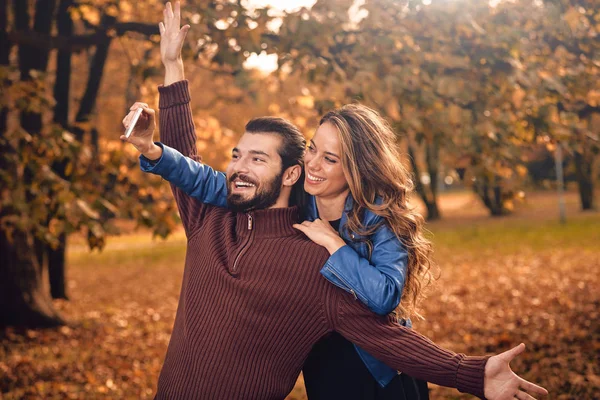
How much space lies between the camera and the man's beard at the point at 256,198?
9.17 ft

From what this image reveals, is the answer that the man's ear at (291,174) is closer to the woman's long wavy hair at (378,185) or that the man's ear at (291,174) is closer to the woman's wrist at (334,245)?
the woman's long wavy hair at (378,185)

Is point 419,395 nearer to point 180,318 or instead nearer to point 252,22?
point 180,318

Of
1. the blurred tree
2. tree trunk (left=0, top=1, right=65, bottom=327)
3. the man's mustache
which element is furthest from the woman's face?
tree trunk (left=0, top=1, right=65, bottom=327)

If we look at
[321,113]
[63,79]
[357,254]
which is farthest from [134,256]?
[357,254]

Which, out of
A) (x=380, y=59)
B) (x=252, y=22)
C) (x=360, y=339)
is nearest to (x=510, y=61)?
(x=380, y=59)

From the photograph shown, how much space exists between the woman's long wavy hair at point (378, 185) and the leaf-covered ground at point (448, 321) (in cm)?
347

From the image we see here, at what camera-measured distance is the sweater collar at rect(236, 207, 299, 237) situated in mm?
2807

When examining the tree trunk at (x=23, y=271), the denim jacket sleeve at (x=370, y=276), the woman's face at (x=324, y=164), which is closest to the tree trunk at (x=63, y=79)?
the tree trunk at (x=23, y=271)

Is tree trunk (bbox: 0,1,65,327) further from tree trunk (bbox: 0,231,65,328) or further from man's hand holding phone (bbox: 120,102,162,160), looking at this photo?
man's hand holding phone (bbox: 120,102,162,160)

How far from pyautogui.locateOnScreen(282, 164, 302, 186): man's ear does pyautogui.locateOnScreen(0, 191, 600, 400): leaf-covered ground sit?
3.77m

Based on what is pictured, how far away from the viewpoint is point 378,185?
2.87 metres

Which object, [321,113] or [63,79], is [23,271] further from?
[321,113]

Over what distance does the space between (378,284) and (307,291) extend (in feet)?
1.03

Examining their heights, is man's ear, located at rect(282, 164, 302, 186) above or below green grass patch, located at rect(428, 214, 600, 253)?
above
